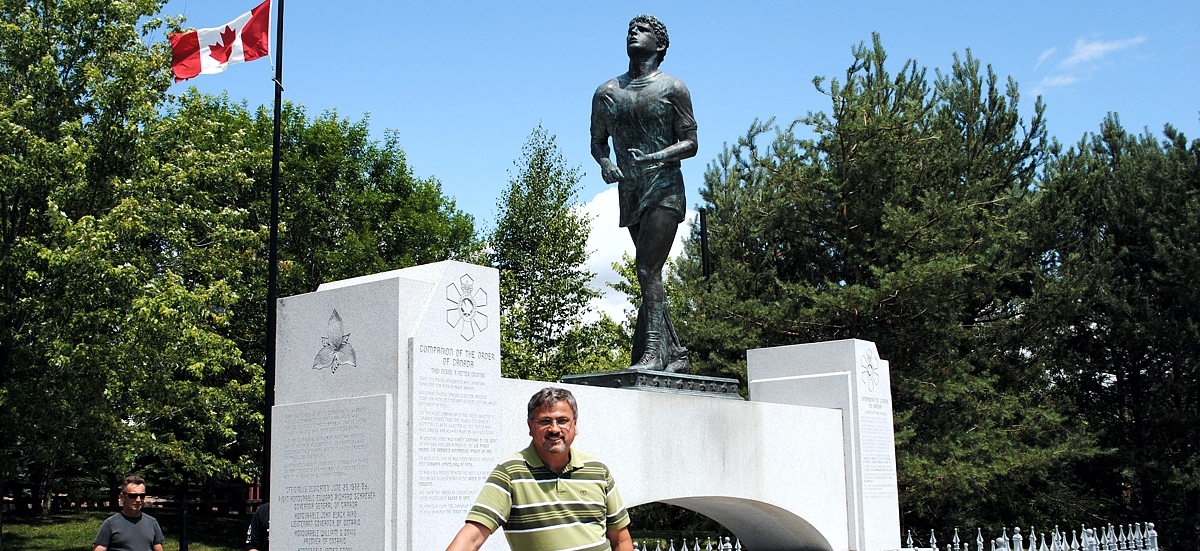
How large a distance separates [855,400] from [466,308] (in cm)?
602

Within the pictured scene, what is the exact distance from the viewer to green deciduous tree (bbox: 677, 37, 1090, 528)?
63.4 feet

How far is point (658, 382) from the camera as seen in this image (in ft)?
33.7

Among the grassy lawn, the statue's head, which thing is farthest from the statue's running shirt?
the grassy lawn

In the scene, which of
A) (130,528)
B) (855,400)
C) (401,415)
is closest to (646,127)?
(855,400)

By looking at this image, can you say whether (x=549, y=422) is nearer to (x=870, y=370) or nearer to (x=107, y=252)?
(x=870, y=370)

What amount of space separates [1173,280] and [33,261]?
66.3 feet

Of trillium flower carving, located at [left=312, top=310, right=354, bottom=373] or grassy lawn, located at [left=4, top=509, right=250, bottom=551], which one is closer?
trillium flower carving, located at [left=312, top=310, right=354, bottom=373]

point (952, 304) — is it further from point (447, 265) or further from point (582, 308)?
point (447, 265)

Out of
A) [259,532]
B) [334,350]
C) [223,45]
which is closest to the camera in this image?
[334,350]

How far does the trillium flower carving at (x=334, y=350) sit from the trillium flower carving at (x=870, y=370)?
6.69 meters

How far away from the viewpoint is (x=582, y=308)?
27.8 m

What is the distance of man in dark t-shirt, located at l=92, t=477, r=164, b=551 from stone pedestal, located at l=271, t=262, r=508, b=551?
1369 mm

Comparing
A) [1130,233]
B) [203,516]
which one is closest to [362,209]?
[203,516]

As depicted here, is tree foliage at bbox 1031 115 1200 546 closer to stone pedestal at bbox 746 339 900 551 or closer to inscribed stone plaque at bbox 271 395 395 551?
stone pedestal at bbox 746 339 900 551
